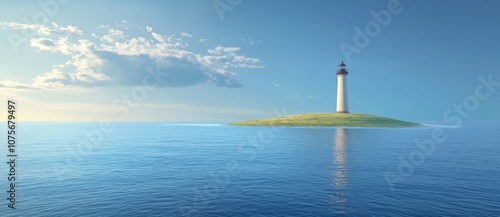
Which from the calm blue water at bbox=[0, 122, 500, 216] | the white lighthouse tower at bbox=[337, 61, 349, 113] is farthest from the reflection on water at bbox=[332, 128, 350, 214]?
the white lighthouse tower at bbox=[337, 61, 349, 113]

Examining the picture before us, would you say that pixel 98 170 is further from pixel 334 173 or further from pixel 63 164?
pixel 334 173

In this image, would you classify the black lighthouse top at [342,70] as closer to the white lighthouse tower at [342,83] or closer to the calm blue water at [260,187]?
the white lighthouse tower at [342,83]

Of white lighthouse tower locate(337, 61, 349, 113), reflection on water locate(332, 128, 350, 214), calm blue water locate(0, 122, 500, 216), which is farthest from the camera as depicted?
white lighthouse tower locate(337, 61, 349, 113)

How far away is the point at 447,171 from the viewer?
4691cm

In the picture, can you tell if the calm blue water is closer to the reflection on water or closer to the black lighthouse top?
the reflection on water

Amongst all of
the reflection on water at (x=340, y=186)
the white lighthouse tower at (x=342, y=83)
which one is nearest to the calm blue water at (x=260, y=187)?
the reflection on water at (x=340, y=186)

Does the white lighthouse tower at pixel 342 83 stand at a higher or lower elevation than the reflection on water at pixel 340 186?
higher

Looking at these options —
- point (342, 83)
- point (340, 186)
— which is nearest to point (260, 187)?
point (340, 186)

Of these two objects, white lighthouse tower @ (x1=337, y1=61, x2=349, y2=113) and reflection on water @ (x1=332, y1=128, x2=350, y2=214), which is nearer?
reflection on water @ (x1=332, y1=128, x2=350, y2=214)

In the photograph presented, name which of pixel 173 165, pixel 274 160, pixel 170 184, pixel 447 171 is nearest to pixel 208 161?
pixel 173 165

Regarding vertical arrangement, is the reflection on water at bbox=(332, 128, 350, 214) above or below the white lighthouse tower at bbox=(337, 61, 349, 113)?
below

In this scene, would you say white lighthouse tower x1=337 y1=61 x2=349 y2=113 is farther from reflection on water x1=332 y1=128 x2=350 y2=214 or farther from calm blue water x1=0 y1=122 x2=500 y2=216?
reflection on water x1=332 y1=128 x2=350 y2=214

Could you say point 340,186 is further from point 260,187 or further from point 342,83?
point 342,83

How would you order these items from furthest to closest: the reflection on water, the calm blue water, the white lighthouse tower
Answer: the white lighthouse tower < the reflection on water < the calm blue water
